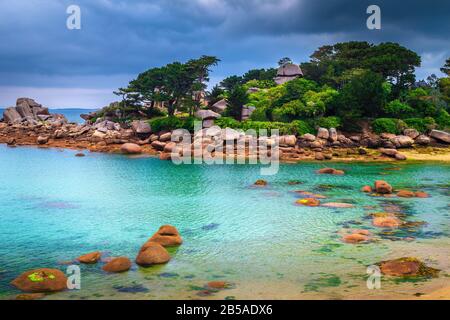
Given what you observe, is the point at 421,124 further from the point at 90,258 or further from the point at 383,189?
the point at 90,258

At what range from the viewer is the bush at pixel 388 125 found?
181 feet

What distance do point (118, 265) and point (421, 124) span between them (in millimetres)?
51327

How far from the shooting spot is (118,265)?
16.0 m

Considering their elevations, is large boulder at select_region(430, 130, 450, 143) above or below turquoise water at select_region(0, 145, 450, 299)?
above

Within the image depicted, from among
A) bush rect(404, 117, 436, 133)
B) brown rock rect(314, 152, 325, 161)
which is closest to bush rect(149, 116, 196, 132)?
brown rock rect(314, 152, 325, 161)

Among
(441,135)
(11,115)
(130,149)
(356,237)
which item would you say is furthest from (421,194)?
(11,115)

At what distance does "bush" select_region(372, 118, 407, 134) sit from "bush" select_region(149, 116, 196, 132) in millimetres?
25728

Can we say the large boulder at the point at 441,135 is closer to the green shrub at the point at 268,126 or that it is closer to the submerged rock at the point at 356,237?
the green shrub at the point at 268,126

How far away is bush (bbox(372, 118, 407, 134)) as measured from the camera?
181 feet

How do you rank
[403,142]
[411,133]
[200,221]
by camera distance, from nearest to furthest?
[200,221] < [403,142] < [411,133]

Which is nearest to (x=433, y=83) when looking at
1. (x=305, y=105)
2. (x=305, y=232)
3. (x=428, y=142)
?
(x=428, y=142)

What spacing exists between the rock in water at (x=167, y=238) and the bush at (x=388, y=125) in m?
43.3

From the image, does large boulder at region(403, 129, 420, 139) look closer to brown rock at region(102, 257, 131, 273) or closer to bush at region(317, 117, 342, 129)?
bush at region(317, 117, 342, 129)

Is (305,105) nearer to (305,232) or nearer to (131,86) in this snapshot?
(131,86)
